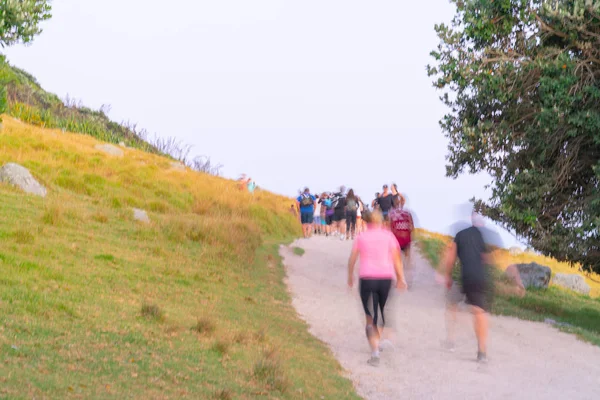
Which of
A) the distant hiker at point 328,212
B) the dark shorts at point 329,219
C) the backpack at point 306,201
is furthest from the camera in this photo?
the dark shorts at point 329,219

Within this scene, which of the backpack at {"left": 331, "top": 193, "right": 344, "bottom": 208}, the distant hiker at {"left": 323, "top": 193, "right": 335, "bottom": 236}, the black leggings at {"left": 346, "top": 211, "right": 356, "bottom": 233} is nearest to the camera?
the black leggings at {"left": 346, "top": 211, "right": 356, "bottom": 233}

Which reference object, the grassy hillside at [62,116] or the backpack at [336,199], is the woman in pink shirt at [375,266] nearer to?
the backpack at [336,199]

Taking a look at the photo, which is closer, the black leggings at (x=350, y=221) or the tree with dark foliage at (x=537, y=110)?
the tree with dark foliage at (x=537, y=110)

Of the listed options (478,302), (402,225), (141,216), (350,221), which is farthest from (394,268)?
(350,221)

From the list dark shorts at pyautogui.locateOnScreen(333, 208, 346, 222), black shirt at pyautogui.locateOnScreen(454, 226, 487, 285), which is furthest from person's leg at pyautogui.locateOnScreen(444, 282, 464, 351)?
dark shorts at pyautogui.locateOnScreen(333, 208, 346, 222)

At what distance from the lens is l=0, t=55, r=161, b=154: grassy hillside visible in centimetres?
4406

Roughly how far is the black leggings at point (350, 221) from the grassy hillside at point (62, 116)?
865 inches

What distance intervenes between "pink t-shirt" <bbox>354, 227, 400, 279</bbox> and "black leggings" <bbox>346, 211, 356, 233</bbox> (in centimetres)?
1841

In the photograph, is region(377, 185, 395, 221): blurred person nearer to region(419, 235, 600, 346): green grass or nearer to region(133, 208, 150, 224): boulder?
region(419, 235, 600, 346): green grass

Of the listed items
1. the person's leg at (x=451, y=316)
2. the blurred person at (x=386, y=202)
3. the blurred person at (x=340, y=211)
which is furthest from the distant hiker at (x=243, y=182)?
the person's leg at (x=451, y=316)

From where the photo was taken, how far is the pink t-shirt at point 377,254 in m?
10.5

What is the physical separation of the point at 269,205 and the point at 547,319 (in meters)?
20.1

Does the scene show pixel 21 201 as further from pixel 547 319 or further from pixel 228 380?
pixel 547 319

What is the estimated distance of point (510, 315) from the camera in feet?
57.6
